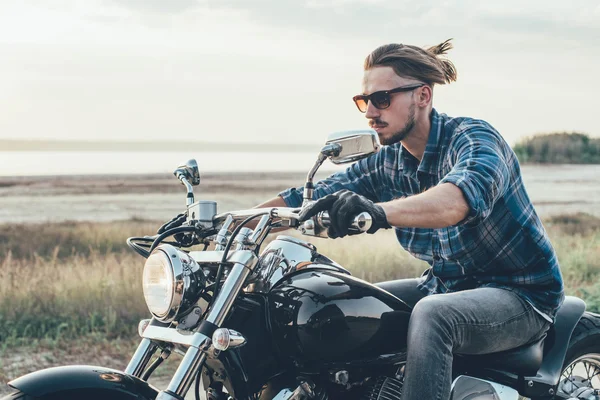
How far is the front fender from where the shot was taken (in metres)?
2.27

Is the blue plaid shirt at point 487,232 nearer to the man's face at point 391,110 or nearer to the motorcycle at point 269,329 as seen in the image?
the man's face at point 391,110

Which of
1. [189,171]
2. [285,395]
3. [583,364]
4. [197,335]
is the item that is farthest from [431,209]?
[583,364]

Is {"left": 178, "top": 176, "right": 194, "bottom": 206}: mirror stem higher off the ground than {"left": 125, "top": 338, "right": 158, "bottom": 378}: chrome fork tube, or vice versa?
{"left": 178, "top": 176, "right": 194, "bottom": 206}: mirror stem

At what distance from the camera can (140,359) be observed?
8.56 feet

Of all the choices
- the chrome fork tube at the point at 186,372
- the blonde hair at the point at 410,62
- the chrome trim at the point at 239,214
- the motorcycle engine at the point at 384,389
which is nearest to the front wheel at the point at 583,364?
the motorcycle engine at the point at 384,389

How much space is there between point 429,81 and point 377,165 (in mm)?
504

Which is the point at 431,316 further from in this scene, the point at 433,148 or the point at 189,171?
the point at 189,171

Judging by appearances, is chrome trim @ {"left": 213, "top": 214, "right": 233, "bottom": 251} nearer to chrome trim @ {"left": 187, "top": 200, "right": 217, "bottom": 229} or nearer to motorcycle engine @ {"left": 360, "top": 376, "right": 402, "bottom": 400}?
chrome trim @ {"left": 187, "top": 200, "right": 217, "bottom": 229}

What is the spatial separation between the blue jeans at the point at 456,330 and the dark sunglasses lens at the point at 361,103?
85cm

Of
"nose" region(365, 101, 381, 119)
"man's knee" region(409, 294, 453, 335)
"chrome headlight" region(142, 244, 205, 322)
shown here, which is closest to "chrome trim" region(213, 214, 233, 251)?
"chrome headlight" region(142, 244, 205, 322)

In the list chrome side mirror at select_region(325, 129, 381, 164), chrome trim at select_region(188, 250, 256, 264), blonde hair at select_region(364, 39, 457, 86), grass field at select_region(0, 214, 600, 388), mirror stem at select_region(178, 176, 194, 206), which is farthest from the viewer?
grass field at select_region(0, 214, 600, 388)

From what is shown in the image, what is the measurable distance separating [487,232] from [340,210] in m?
0.95

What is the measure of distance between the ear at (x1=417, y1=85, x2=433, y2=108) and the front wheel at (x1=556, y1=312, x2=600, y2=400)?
107cm

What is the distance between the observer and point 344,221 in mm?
2256
